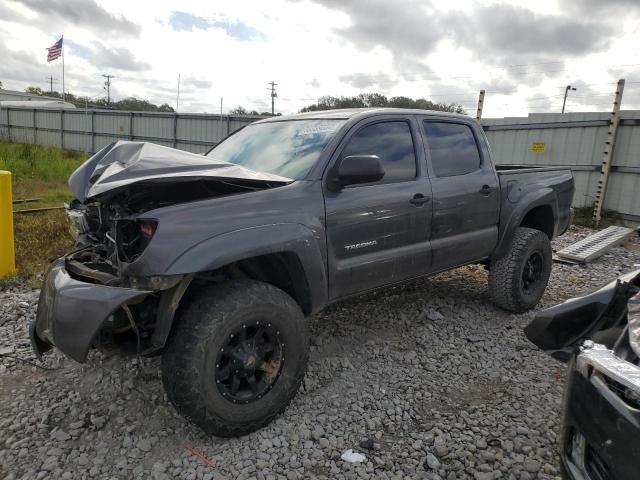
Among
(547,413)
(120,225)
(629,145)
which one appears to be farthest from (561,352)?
(629,145)

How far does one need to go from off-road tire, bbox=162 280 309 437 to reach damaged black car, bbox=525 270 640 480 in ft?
4.62

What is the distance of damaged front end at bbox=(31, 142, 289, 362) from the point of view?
7.32 ft

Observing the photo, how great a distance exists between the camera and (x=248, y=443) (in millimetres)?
2588

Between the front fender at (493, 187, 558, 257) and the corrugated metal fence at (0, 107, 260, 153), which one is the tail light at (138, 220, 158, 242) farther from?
the corrugated metal fence at (0, 107, 260, 153)

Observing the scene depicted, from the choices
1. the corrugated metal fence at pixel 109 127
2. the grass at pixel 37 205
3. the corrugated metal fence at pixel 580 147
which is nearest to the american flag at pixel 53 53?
the corrugated metal fence at pixel 109 127

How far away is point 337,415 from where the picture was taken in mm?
2889

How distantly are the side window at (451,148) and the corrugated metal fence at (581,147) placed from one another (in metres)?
7.28

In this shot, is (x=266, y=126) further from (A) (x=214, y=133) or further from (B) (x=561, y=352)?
(A) (x=214, y=133)

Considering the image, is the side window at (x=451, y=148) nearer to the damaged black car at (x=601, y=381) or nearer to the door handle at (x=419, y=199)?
the door handle at (x=419, y=199)

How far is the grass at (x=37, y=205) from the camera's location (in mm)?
5359

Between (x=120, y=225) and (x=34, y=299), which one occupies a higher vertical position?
(x=120, y=225)

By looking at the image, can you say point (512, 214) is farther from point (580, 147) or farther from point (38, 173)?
point (38, 173)

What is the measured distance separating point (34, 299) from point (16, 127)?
1007 inches

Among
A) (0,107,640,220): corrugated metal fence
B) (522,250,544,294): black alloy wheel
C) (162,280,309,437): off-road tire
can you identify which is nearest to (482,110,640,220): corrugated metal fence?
(0,107,640,220): corrugated metal fence
